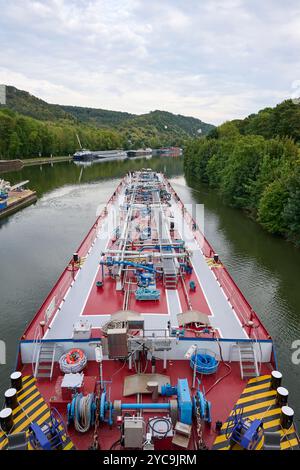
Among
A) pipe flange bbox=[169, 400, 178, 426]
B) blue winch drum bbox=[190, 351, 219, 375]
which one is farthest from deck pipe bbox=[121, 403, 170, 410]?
blue winch drum bbox=[190, 351, 219, 375]

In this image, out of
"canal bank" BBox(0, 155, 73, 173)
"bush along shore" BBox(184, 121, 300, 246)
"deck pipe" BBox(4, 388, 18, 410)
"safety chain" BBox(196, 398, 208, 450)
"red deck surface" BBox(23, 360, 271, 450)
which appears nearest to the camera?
"safety chain" BBox(196, 398, 208, 450)

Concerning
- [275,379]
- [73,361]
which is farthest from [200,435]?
[73,361]

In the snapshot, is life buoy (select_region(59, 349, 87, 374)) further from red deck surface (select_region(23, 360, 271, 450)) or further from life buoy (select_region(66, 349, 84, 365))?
red deck surface (select_region(23, 360, 271, 450))

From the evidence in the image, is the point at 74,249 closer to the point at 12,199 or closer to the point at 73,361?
the point at 73,361

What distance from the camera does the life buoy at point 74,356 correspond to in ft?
37.1

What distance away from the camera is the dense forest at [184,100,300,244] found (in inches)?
1248

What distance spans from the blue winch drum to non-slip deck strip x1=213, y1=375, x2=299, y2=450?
3.96 feet

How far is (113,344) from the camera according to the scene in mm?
11039

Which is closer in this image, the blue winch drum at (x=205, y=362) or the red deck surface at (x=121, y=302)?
the blue winch drum at (x=205, y=362)

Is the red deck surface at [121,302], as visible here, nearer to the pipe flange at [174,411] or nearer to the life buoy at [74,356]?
the life buoy at [74,356]

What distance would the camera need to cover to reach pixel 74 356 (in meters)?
11.5

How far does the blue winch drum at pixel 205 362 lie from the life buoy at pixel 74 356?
385cm

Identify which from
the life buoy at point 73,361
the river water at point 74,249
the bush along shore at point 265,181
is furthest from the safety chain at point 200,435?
the bush along shore at point 265,181
